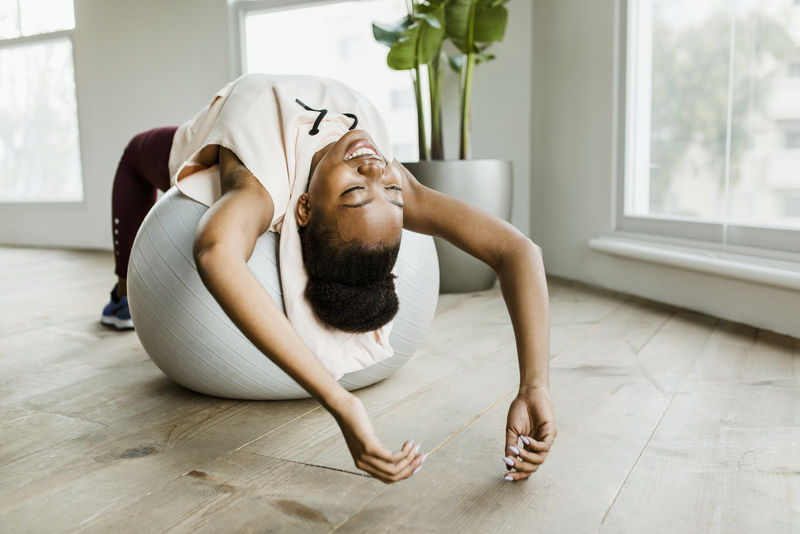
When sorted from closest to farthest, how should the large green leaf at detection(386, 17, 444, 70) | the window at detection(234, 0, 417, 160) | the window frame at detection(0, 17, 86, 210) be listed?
the large green leaf at detection(386, 17, 444, 70) → the window at detection(234, 0, 417, 160) → the window frame at detection(0, 17, 86, 210)

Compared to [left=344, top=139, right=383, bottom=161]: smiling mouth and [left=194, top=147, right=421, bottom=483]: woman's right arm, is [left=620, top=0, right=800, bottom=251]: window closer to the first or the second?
[left=344, top=139, right=383, bottom=161]: smiling mouth

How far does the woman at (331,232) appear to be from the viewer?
869 mm

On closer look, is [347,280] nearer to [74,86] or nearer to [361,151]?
[361,151]

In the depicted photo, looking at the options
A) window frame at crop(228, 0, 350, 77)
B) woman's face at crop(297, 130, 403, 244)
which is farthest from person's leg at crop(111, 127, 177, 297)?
→ window frame at crop(228, 0, 350, 77)

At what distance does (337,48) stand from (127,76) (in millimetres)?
1405

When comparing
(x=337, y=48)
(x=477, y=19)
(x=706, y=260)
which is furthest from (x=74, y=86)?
(x=706, y=260)

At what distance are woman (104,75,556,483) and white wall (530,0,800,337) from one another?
4.49 feet

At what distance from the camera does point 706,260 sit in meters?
2.16

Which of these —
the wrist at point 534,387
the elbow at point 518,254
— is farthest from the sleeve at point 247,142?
the wrist at point 534,387

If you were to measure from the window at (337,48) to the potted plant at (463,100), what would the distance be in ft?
2.60

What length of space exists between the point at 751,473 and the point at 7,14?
5.28m

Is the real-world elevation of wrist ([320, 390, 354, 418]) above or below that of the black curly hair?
below

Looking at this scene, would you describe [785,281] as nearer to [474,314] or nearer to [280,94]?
[474,314]

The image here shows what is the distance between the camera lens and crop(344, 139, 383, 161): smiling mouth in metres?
1.09
